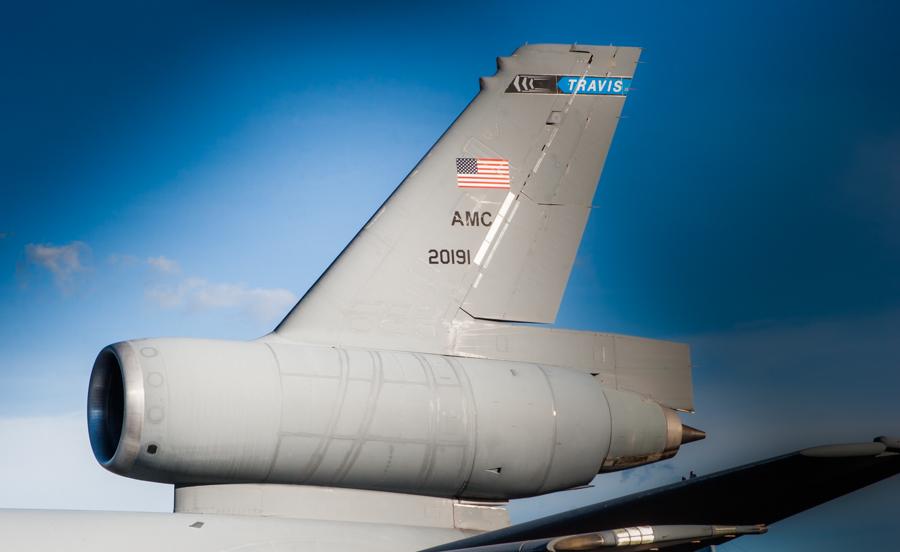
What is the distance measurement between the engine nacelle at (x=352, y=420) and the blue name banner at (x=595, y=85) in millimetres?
2356

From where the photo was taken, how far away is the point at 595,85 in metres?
8.04

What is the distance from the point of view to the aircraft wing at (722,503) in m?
4.62

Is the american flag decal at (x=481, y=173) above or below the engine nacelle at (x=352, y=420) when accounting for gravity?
above

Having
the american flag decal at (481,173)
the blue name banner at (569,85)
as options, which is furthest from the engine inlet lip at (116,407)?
the blue name banner at (569,85)

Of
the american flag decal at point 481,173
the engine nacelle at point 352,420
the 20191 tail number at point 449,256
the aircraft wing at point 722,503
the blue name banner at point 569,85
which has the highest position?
the blue name banner at point 569,85

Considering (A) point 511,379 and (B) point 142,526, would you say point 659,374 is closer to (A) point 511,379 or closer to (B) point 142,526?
(A) point 511,379

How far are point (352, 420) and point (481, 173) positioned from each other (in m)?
2.36

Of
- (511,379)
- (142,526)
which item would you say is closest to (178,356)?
(142,526)

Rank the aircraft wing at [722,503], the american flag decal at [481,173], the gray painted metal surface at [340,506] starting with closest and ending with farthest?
the aircraft wing at [722,503]
the gray painted metal surface at [340,506]
the american flag decal at [481,173]

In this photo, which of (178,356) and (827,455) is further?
(178,356)

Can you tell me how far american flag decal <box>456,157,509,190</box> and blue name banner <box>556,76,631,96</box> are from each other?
863mm

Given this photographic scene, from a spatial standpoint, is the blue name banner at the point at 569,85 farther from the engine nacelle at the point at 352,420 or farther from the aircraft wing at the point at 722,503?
the aircraft wing at the point at 722,503

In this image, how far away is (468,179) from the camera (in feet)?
24.9

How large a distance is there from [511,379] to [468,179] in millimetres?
1680
